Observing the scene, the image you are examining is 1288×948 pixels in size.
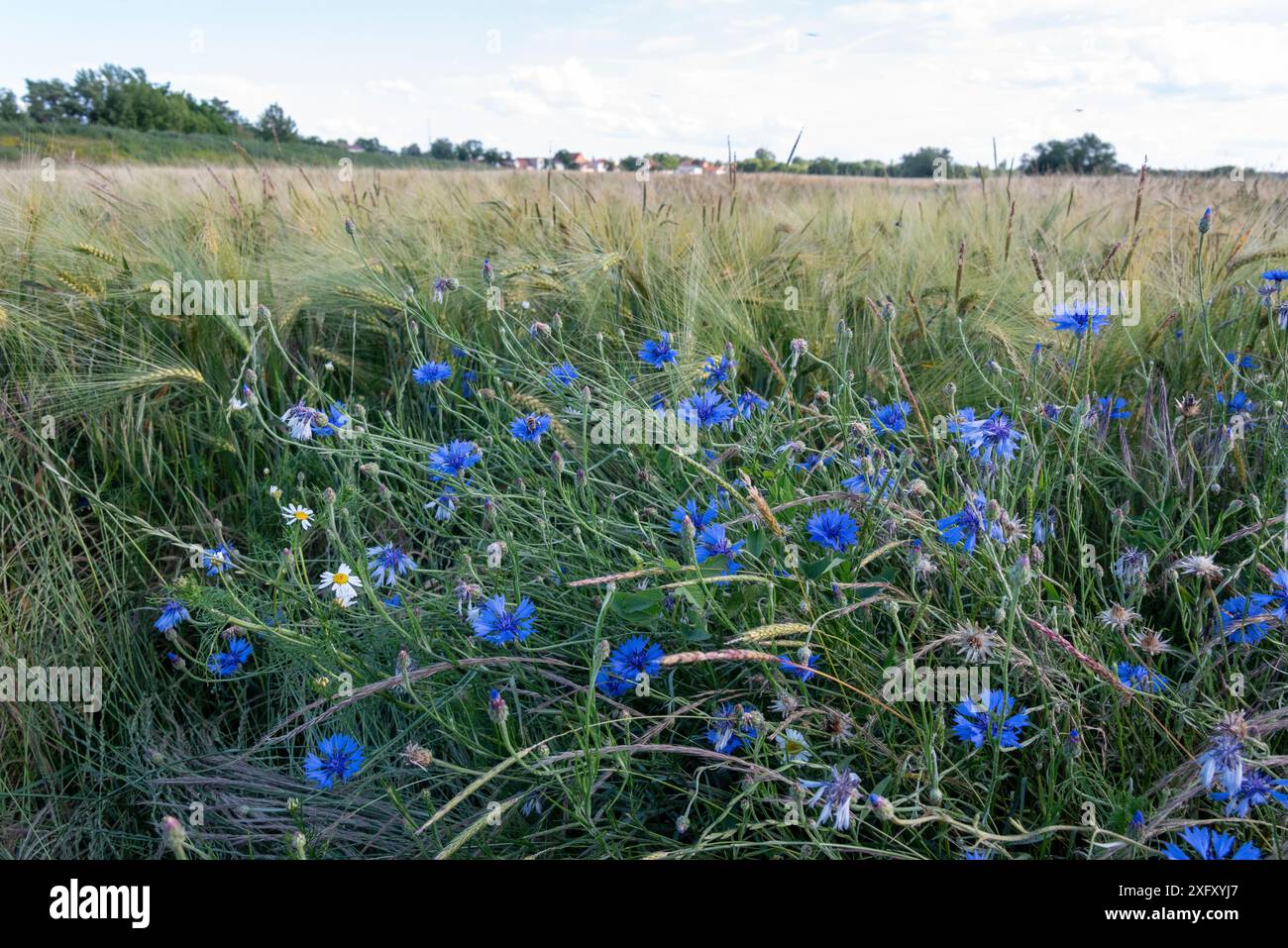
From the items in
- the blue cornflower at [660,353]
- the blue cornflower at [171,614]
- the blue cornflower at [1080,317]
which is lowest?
the blue cornflower at [171,614]

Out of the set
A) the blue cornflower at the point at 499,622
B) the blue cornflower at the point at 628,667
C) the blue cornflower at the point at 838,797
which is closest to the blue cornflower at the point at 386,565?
the blue cornflower at the point at 499,622

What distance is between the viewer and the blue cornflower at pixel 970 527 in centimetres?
114

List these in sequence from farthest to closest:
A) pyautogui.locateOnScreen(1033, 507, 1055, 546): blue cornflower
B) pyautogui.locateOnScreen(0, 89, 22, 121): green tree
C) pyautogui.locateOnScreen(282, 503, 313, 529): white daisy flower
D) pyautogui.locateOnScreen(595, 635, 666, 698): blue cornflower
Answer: pyautogui.locateOnScreen(0, 89, 22, 121): green tree → pyautogui.locateOnScreen(282, 503, 313, 529): white daisy flower → pyautogui.locateOnScreen(1033, 507, 1055, 546): blue cornflower → pyautogui.locateOnScreen(595, 635, 666, 698): blue cornflower

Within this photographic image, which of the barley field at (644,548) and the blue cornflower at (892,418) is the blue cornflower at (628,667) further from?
the blue cornflower at (892,418)

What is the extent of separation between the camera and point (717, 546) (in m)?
1.25

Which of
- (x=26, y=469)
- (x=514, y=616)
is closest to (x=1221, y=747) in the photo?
(x=514, y=616)

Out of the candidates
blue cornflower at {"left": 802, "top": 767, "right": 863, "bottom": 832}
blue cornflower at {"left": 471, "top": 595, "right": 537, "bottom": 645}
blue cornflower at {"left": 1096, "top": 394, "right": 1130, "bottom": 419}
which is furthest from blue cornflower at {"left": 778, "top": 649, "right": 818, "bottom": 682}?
blue cornflower at {"left": 1096, "top": 394, "right": 1130, "bottom": 419}

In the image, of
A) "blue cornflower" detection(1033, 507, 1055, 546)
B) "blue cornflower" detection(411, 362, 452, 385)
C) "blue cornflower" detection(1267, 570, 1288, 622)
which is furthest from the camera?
"blue cornflower" detection(411, 362, 452, 385)

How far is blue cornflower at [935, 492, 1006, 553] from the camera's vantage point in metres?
1.14

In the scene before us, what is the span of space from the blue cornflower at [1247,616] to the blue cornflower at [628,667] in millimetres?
755

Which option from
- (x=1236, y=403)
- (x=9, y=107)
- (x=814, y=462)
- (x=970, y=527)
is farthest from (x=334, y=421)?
(x=9, y=107)

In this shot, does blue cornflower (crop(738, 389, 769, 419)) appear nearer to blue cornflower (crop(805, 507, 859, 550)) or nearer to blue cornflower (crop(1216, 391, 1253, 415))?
blue cornflower (crop(805, 507, 859, 550))

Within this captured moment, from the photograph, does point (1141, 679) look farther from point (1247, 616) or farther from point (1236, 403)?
point (1236, 403)

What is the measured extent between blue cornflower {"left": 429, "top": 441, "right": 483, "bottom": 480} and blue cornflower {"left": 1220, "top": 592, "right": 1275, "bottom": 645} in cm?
111
